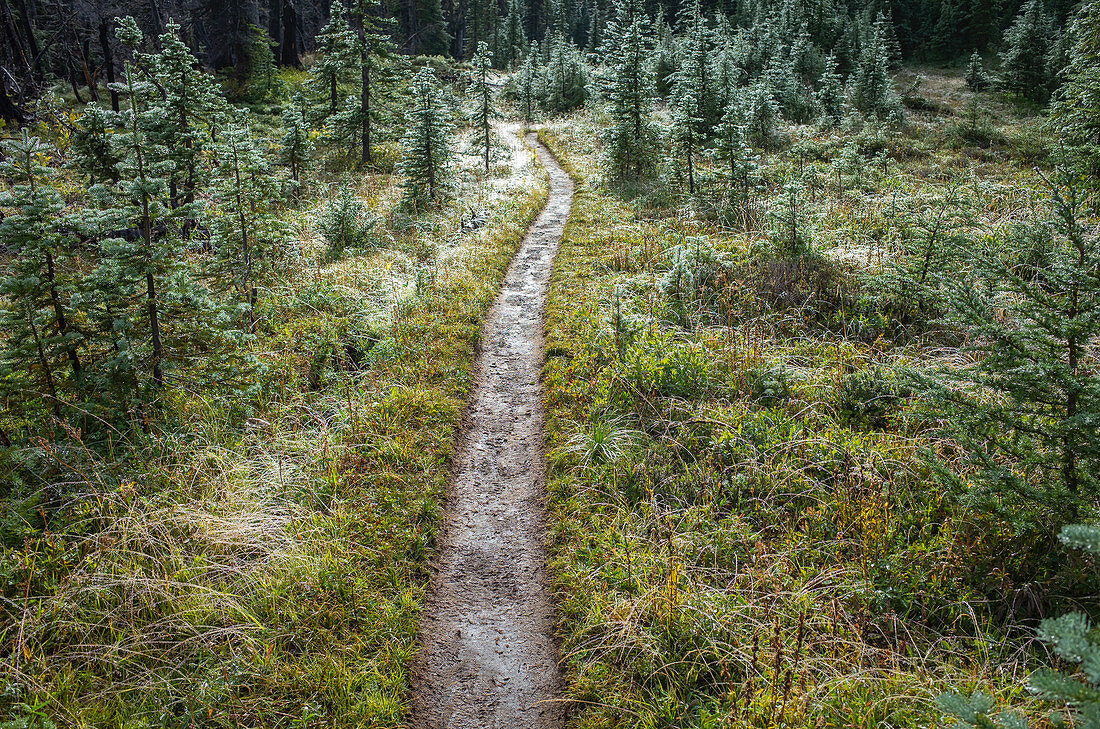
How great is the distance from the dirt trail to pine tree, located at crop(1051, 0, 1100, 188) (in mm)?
13811

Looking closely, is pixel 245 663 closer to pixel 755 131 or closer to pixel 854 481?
pixel 854 481

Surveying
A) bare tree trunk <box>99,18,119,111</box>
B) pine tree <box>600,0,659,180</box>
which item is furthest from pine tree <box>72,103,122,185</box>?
pine tree <box>600,0,659,180</box>

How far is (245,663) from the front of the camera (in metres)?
4.20

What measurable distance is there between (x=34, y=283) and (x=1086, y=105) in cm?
2262

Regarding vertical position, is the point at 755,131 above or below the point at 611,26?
below

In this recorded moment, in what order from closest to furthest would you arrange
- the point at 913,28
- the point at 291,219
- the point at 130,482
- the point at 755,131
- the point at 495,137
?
1. the point at 130,482
2. the point at 291,219
3. the point at 755,131
4. the point at 495,137
5. the point at 913,28

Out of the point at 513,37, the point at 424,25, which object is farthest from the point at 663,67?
the point at 424,25

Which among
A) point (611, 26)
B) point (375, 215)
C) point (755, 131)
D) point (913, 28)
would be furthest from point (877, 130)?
point (913, 28)

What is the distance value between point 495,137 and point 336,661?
28.7 metres

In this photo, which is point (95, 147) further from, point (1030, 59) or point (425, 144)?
point (1030, 59)

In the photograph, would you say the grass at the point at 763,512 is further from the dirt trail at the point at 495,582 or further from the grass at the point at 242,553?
the grass at the point at 242,553

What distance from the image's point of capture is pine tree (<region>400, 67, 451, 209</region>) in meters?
17.3

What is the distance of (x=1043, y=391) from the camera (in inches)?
173

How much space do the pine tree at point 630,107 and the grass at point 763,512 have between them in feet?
31.9
